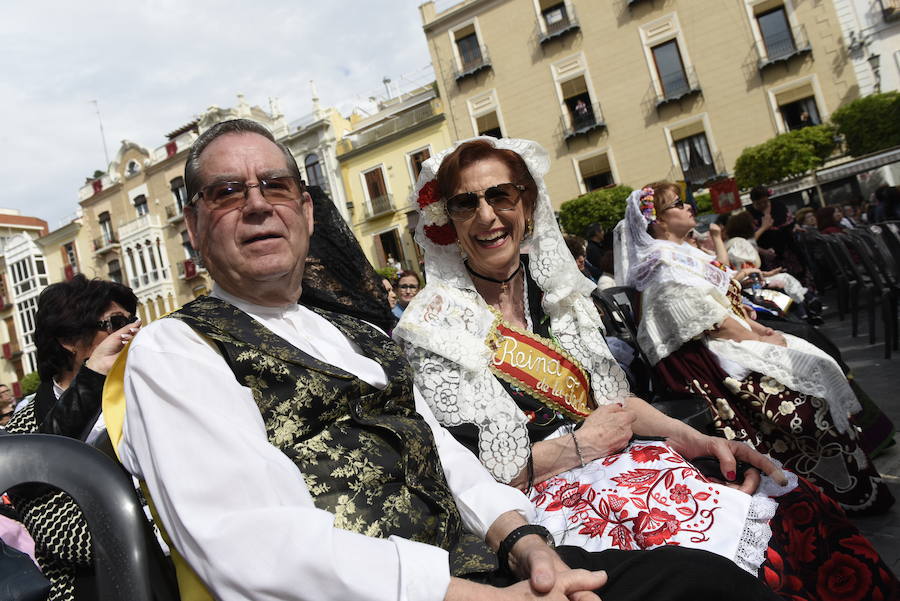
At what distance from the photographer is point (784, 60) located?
18344mm

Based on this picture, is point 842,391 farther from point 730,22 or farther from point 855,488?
point 730,22

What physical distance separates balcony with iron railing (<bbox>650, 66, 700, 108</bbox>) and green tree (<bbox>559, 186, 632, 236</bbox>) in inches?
135

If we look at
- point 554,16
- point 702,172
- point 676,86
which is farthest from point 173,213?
point 702,172

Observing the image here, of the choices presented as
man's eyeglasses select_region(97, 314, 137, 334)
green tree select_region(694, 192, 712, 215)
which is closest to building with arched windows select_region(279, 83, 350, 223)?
green tree select_region(694, 192, 712, 215)

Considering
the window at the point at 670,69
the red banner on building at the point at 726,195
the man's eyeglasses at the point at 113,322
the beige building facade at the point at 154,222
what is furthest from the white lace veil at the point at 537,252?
the beige building facade at the point at 154,222

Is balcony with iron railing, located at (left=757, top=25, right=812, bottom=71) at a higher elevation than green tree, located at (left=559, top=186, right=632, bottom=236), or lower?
higher

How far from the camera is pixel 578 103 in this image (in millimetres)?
21656

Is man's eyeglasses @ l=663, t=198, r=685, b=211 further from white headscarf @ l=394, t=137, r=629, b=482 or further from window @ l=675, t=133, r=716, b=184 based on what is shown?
window @ l=675, t=133, r=716, b=184

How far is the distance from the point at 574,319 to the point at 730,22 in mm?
21208

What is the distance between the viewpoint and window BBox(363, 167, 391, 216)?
2542 centimetres

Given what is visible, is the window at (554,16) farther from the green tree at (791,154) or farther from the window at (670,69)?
the green tree at (791,154)

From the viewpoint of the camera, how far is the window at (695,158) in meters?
19.8

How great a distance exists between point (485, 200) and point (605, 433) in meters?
0.99

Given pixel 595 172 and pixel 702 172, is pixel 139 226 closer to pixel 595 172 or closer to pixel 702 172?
pixel 595 172
